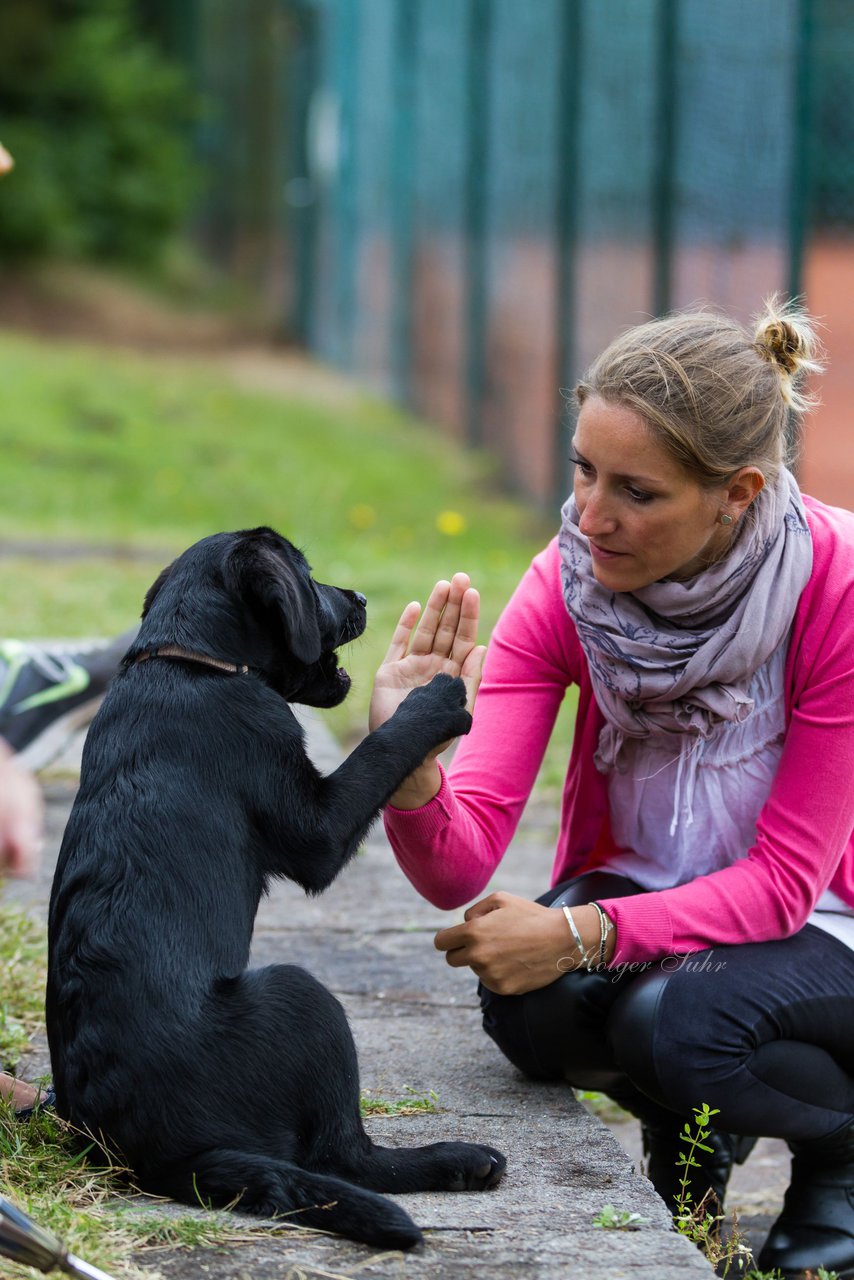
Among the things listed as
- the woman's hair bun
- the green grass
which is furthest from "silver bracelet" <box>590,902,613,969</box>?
the green grass

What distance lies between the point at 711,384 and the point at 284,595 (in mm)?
737

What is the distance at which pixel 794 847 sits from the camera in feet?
8.71

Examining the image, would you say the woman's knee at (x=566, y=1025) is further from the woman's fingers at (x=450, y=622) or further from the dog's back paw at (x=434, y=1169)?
the woman's fingers at (x=450, y=622)

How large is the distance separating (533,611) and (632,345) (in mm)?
531

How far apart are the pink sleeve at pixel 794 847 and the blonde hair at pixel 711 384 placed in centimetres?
30

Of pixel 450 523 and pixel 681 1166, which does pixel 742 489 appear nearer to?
pixel 681 1166

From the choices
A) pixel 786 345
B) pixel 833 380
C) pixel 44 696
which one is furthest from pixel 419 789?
pixel 833 380

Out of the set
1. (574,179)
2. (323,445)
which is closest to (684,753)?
(574,179)

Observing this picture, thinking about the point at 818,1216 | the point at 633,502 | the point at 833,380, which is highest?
the point at 833,380

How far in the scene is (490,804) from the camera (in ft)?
9.39

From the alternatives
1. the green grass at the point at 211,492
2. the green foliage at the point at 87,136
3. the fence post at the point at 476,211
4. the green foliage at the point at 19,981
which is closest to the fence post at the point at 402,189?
the green grass at the point at 211,492

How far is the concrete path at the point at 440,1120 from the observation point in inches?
82.7

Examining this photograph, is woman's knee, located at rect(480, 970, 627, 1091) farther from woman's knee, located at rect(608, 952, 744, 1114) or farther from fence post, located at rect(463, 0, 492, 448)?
fence post, located at rect(463, 0, 492, 448)

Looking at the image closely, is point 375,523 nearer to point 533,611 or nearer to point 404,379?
point 404,379
